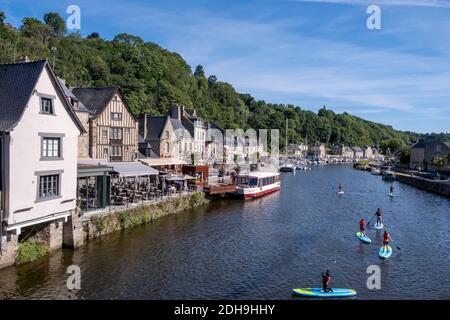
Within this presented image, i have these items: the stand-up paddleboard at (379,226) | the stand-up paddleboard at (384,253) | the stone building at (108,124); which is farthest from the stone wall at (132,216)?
the stand-up paddleboard at (379,226)

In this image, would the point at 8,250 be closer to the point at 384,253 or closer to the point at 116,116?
the point at 384,253

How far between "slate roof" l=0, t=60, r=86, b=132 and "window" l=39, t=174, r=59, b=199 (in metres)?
3.71

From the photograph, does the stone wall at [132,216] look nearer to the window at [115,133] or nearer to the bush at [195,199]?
the bush at [195,199]

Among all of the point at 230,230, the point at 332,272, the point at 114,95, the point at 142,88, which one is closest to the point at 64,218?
the point at 230,230

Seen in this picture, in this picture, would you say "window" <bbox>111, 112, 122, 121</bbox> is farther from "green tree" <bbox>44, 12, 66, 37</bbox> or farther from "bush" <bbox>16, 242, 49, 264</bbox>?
"green tree" <bbox>44, 12, 66, 37</bbox>

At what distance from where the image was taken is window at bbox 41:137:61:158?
23481mm

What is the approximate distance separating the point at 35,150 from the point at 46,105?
115 inches

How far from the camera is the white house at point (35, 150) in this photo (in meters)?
20.9

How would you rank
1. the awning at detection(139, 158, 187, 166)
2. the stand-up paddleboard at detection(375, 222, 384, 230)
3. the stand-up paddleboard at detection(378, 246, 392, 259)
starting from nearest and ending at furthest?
1. the stand-up paddleboard at detection(378, 246, 392, 259)
2. the stand-up paddleboard at detection(375, 222, 384, 230)
3. the awning at detection(139, 158, 187, 166)

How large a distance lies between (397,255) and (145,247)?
17119mm

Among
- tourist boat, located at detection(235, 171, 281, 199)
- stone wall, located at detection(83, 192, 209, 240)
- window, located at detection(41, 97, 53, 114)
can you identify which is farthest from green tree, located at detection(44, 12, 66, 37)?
window, located at detection(41, 97, 53, 114)

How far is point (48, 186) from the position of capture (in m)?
23.9

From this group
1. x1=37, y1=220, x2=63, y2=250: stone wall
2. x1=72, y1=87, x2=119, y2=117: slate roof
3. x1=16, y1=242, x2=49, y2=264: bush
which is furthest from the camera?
x1=72, y1=87, x2=119, y2=117: slate roof
